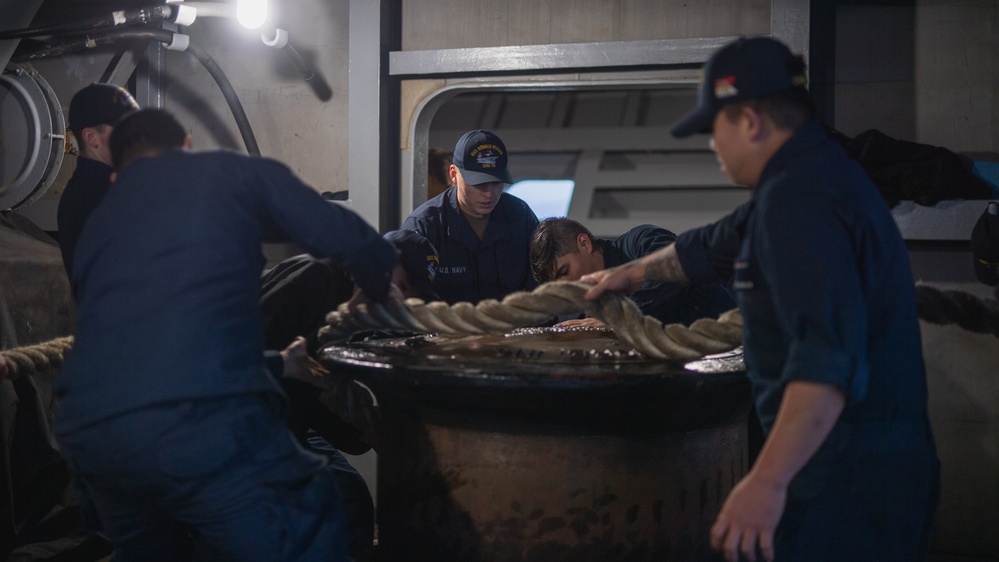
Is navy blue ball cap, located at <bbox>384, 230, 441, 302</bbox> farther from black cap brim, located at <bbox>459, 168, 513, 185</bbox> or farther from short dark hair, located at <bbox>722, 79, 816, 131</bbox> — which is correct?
short dark hair, located at <bbox>722, 79, 816, 131</bbox>

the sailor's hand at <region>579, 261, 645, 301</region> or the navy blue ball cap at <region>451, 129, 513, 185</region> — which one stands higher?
the navy blue ball cap at <region>451, 129, 513, 185</region>

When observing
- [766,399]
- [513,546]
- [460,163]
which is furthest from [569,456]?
[460,163]

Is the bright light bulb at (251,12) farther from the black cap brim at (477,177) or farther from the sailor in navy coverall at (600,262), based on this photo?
the sailor in navy coverall at (600,262)

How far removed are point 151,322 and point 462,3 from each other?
293cm

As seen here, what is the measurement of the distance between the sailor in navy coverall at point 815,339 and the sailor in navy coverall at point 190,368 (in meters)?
0.87

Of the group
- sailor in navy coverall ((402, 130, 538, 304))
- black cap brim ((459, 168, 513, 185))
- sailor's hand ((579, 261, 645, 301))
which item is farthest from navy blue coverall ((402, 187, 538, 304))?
sailor's hand ((579, 261, 645, 301))

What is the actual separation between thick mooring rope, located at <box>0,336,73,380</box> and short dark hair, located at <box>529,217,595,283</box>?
5.67 feet

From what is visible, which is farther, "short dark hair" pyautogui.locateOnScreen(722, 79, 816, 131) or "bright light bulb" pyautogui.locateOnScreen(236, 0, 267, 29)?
"bright light bulb" pyautogui.locateOnScreen(236, 0, 267, 29)

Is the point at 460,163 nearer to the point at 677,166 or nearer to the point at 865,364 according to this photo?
the point at 865,364

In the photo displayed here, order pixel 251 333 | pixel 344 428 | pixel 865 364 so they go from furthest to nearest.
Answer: pixel 344 428 < pixel 251 333 < pixel 865 364

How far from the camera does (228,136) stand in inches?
184

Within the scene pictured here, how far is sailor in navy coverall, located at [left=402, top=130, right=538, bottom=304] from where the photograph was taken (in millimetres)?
3881

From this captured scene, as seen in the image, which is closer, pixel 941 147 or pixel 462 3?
pixel 941 147

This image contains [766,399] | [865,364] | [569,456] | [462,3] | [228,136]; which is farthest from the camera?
[228,136]
